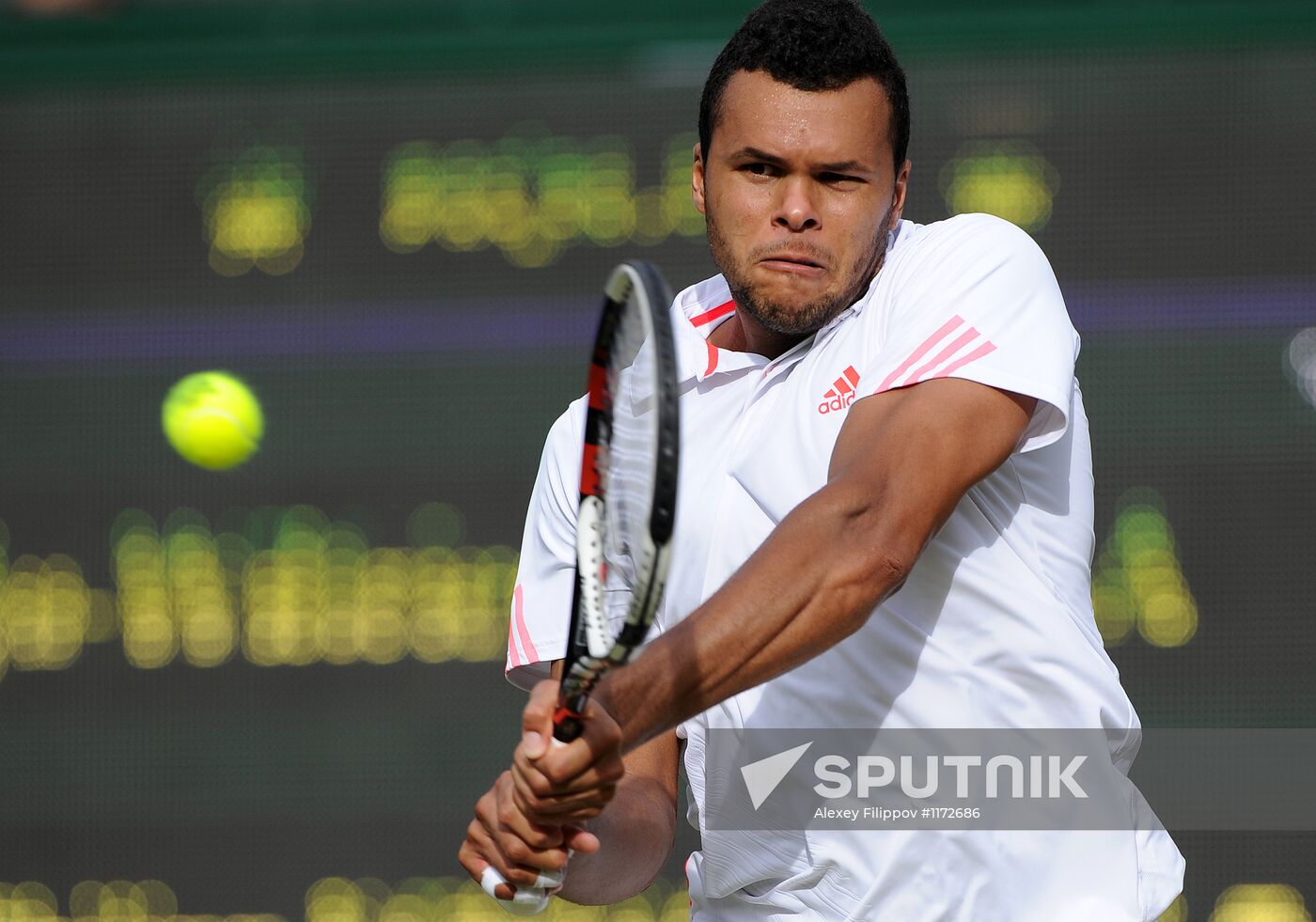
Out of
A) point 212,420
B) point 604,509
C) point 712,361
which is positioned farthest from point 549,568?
point 212,420

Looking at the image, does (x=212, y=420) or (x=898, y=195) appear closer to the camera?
(x=898, y=195)

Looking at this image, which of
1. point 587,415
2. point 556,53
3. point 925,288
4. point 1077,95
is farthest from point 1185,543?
point 587,415

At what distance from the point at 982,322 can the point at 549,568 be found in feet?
2.36

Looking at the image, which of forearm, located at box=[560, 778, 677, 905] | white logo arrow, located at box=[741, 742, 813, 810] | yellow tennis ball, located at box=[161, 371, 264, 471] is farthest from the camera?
yellow tennis ball, located at box=[161, 371, 264, 471]

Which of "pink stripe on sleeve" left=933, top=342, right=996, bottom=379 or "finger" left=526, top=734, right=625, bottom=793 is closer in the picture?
"finger" left=526, top=734, right=625, bottom=793

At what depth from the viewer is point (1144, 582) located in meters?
3.80

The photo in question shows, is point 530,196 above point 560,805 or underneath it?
above

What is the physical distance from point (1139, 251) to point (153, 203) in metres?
2.22

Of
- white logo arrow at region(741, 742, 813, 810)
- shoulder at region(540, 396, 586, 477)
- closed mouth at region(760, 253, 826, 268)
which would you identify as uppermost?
closed mouth at region(760, 253, 826, 268)

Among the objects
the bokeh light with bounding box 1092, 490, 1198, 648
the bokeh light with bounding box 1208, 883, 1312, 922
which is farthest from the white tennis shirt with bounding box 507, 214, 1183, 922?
the bokeh light with bounding box 1208, 883, 1312, 922

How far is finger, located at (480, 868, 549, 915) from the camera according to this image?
1826 millimetres

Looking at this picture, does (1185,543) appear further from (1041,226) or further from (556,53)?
(556,53)

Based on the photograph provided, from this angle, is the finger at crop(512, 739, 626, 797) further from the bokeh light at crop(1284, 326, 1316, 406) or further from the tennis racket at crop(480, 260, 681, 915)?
the bokeh light at crop(1284, 326, 1316, 406)

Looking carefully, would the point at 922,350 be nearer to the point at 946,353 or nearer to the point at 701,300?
the point at 946,353
